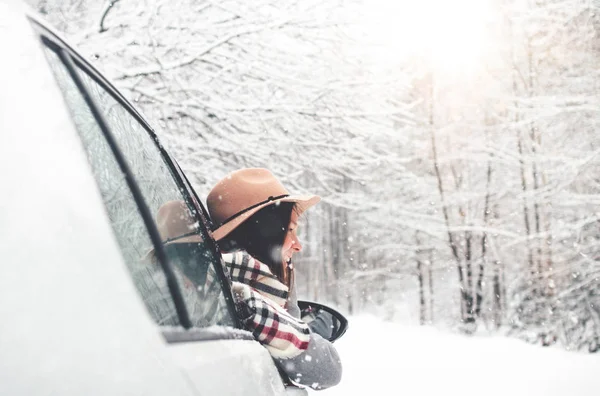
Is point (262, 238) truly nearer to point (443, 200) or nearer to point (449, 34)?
point (443, 200)

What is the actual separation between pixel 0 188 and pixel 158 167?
2.97 ft

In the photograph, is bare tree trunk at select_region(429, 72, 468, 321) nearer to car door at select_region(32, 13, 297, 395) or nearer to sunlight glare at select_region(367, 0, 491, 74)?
sunlight glare at select_region(367, 0, 491, 74)

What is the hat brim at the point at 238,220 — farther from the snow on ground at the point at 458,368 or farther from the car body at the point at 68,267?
the snow on ground at the point at 458,368

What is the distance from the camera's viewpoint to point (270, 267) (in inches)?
85.4

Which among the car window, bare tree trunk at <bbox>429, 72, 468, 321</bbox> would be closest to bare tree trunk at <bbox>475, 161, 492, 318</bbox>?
bare tree trunk at <bbox>429, 72, 468, 321</bbox>

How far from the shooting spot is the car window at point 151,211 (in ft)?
2.99

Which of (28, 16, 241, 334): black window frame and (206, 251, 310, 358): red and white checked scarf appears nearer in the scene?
(28, 16, 241, 334): black window frame

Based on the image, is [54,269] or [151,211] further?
[151,211]

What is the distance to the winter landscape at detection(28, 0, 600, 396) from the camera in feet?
17.6

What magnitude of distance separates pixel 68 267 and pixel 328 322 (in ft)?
4.76

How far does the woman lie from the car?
0.49 meters

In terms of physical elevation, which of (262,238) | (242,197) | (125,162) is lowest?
(262,238)

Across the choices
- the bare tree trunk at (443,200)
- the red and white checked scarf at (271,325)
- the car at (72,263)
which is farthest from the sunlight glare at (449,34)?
the car at (72,263)

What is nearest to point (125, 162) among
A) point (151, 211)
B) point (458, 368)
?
point (151, 211)
